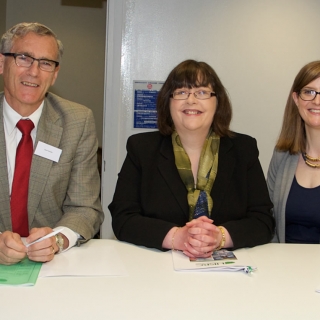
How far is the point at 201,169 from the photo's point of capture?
213cm

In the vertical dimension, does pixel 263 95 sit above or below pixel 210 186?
above

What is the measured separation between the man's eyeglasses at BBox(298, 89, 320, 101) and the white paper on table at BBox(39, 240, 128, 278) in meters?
1.29

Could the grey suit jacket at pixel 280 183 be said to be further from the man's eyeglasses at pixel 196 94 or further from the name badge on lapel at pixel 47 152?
the name badge on lapel at pixel 47 152

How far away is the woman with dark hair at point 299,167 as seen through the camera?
2211 millimetres

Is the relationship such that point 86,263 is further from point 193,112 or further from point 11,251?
point 193,112

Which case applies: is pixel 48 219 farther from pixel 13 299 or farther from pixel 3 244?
pixel 13 299

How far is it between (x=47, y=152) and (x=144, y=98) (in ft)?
6.11

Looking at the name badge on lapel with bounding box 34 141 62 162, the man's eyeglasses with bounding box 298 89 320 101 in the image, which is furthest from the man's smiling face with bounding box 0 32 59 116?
the man's eyeglasses with bounding box 298 89 320 101

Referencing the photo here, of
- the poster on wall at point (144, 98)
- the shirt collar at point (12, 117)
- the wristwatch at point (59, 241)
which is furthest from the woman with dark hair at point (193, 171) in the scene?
the poster on wall at point (144, 98)

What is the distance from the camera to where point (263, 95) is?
3889 millimetres

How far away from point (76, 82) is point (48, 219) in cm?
470

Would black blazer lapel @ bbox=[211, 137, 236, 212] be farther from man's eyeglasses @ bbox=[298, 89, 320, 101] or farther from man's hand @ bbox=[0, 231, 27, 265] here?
man's hand @ bbox=[0, 231, 27, 265]

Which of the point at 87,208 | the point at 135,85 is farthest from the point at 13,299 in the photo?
the point at 135,85

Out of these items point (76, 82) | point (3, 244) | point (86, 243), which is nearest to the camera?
point (3, 244)
